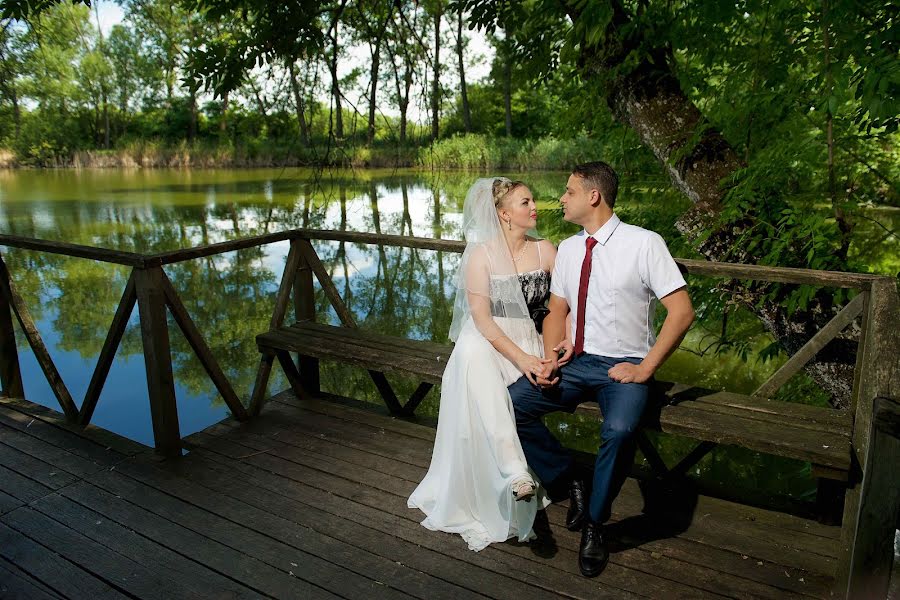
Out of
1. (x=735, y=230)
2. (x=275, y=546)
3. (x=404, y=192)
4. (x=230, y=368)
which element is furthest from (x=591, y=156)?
(x=275, y=546)

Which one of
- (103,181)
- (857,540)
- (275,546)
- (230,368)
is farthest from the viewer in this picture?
(103,181)

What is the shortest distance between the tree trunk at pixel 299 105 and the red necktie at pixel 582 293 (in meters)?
2.02

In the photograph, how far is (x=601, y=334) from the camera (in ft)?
9.77

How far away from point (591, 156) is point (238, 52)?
19.8 m

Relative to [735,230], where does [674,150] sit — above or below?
above

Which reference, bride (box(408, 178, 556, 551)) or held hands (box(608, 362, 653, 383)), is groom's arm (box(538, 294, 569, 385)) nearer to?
bride (box(408, 178, 556, 551))

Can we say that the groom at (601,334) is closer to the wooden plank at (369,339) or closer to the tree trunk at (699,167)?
the wooden plank at (369,339)

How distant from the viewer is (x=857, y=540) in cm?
178

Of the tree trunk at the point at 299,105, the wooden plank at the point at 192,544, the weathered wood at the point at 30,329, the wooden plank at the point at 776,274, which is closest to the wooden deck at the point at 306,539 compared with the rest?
the wooden plank at the point at 192,544

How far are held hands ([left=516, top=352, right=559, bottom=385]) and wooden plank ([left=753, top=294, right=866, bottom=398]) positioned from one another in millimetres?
1071

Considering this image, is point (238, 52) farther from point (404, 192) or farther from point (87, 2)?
point (404, 192)

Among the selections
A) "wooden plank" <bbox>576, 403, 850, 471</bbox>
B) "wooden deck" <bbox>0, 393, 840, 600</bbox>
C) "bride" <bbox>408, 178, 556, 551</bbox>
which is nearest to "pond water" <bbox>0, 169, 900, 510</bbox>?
"wooden plank" <bbox>576, 403, 850, 471</bbox>

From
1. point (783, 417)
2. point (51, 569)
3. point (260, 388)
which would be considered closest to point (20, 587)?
point (51, 569)

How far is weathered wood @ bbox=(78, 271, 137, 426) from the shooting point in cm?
370
